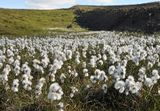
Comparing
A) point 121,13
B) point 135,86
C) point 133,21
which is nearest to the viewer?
point 135,86

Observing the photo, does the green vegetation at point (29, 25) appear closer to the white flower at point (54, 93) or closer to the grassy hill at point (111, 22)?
the grassy hill at point (111, 22)

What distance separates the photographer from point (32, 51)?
2316 centimetres

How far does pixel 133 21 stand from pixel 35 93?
59.2m

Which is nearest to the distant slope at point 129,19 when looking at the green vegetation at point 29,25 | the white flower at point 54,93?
the green vegetation at point 29,25

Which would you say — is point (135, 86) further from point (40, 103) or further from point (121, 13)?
point (121, 13)

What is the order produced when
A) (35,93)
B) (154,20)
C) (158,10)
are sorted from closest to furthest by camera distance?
(35,93)
(154,20)
(158,10)

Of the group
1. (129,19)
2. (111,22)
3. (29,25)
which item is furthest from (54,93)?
(111,22)

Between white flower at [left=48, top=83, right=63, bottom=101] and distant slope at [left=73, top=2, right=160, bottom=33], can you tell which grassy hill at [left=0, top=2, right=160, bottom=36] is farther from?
white flower at [left=48, top=83, right=63, bottom=101]

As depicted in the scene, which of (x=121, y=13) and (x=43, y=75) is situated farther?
(x=121, y=13)

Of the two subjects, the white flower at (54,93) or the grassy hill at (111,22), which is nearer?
the white flower at (54,93)

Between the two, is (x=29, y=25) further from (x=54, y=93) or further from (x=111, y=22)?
(x=54, y=93)

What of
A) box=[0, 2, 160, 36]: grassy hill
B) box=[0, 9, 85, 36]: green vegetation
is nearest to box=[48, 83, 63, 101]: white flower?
box=[0, 2, 160, 36]: grassy hill

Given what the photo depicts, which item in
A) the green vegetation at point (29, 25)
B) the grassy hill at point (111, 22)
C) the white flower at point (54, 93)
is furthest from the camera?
the green vegetation at point (29, 25)

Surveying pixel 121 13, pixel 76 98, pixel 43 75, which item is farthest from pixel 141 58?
pixel 121 13
